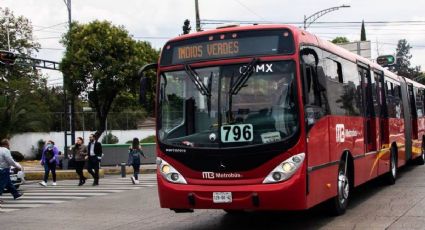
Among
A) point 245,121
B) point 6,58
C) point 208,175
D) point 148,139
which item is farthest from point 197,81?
point 148,139

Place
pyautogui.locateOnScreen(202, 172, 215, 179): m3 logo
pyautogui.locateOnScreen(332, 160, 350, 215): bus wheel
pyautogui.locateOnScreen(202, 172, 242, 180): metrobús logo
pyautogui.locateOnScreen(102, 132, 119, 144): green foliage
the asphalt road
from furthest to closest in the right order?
1. pyautogui.locateOnScreen(102, 132, 119, 144): green foliage
2. pyautogui.locateOnScreen(332, 160, 350, 215): bus wheel
3. the asphalt road
4. pyautogui.locateOnScreen(202, 172, 215, 179): m3 logo
5. pyautogui.locateOnScreen(202, 172, 242, 180): metrobús logo

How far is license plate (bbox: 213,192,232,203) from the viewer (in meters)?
8.00

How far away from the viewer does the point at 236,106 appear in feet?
26.7

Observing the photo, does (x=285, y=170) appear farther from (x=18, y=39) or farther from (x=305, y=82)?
(x=18, y=39)

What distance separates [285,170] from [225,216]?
3070 mm

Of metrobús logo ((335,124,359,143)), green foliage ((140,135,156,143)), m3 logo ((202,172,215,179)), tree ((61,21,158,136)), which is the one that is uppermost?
tree ((61,21,158,136))

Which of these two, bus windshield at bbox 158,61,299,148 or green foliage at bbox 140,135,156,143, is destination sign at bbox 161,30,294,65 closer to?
bus windshield at bbox 158,61,299,148

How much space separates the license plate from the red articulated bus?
0.01 meters

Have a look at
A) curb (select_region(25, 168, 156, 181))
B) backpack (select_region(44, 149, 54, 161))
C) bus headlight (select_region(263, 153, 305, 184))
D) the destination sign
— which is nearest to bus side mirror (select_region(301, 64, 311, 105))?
the destination sign

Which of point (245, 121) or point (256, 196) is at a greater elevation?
point (245, 121)

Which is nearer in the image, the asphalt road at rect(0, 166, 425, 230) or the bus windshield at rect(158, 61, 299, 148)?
the bus windshield at rect(158, 61, 299, 148)

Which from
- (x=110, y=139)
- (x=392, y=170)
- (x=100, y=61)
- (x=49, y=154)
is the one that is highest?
(x=100, y=61)

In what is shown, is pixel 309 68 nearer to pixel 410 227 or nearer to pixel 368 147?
pixel 410 227

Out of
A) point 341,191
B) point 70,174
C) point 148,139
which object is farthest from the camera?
point 148,139
